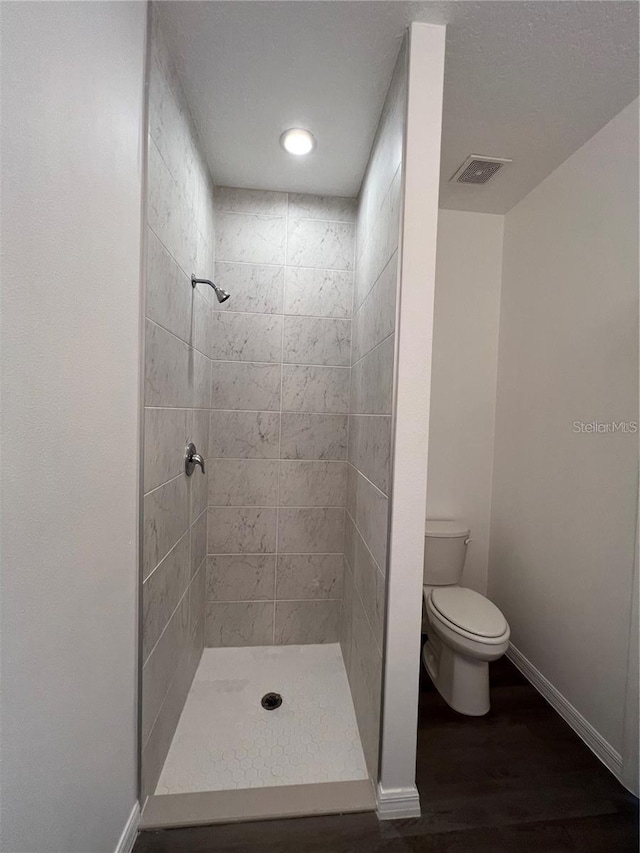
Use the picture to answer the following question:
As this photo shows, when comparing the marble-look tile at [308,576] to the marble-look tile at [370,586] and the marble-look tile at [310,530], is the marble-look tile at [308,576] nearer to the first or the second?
the marble-look tile at [310,530]

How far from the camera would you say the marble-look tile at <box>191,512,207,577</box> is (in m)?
1.76

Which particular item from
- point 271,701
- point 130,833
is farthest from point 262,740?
point 130,833

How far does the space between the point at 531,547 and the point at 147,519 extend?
72.2 inches

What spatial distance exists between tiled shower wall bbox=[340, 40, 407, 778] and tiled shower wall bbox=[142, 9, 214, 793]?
2.48 ft

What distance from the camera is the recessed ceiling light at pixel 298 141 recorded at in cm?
158

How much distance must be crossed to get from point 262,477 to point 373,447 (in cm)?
85

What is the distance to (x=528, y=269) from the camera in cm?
202

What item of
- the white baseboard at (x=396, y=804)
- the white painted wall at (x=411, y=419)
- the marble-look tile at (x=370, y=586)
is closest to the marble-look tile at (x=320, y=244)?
the white painted wall at (x=411, y=419)

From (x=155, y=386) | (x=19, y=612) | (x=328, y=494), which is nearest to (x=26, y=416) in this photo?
(x=19, y=612)

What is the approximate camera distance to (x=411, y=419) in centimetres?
119

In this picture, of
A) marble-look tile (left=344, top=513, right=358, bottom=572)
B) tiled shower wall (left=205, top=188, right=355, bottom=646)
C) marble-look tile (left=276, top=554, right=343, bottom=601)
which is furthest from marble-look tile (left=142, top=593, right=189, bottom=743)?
marble-look tile (left=344, top=513, right=358, bottom=572)

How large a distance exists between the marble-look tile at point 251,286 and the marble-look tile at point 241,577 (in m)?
1.37

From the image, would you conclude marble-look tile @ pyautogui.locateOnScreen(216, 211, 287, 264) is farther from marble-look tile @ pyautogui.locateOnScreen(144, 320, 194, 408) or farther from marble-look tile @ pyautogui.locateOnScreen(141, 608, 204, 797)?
marble-look tile @ pyautogui.locateOnScreen(141, 608, 204, 797)

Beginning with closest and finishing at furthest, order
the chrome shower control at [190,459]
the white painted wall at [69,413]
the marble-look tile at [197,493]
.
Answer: the white painted wall at [69,413]
the chrome shower control at [190,459]
the marble-look tile at [197,493]
